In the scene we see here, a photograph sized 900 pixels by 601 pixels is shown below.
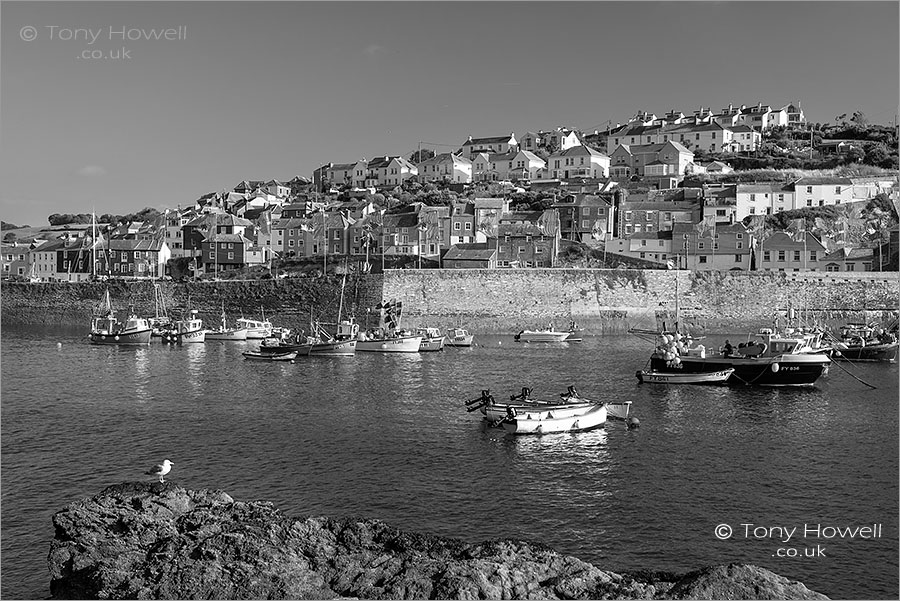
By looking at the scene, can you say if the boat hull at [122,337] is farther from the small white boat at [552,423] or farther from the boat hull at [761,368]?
the small white boat at [552,423]

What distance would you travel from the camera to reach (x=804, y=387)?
33281 millimetres

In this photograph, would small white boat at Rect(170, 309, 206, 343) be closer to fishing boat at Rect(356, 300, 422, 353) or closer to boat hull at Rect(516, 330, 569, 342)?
fishing boat at Rect(356, 300, 422, 353)

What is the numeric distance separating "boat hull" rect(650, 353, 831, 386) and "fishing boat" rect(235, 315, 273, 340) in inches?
1086

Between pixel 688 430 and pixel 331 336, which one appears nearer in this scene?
pixel 688 430

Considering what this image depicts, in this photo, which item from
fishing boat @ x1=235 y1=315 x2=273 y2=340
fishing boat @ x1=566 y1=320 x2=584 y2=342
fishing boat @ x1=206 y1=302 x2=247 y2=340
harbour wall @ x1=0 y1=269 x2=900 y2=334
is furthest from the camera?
harbour wall @ x1=0 y1=269 x2=900 y2=334

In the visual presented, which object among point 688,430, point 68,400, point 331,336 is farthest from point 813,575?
point 331,336

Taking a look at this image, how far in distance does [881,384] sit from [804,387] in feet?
12.2

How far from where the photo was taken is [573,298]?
5806 cm

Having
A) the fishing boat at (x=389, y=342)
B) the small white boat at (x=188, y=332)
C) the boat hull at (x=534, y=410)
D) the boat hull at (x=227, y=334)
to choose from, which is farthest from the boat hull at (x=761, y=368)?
the small white boat at (x=188, y=332)

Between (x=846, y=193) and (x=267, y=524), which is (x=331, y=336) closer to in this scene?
(x=267, y=524)

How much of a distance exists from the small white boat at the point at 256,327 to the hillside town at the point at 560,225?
15.6 meters

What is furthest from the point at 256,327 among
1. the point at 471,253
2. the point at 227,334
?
the point at 471,253

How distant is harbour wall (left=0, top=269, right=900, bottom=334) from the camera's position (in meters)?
57.2

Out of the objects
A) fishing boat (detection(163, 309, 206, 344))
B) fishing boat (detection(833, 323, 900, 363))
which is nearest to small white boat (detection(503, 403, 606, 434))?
fishing boat (detection(833, 323, 900, 363))
